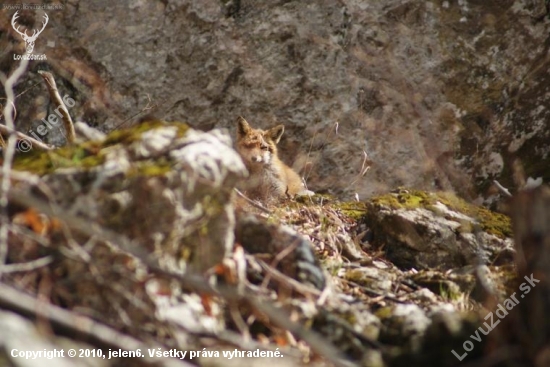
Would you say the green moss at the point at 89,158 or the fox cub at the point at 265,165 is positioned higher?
the fox cub at the point at 265,165

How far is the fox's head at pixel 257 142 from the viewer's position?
8.50 metres

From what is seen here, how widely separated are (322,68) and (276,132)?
2.70 feet

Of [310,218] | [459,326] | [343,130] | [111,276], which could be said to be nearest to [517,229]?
[459,326]

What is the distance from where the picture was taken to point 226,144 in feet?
13.2

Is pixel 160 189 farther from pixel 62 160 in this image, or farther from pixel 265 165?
pixel 265 165

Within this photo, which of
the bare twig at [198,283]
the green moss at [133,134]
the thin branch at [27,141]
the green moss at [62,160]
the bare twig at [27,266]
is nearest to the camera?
the bare twig at [198,283]

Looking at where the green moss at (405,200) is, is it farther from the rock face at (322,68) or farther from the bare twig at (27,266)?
the bare twig at (27,266)

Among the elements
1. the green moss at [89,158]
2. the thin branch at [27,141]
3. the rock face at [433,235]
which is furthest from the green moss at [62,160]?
the rock face at [433,235]

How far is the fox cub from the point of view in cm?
862

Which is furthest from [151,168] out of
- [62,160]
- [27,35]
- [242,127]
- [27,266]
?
[27,35]

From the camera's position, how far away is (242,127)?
28.2 feet

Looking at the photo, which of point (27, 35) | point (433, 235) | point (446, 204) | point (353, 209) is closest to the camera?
point (433, 235)

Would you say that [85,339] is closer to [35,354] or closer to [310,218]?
[35,354]

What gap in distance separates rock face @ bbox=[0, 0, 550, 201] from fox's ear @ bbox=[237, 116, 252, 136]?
4.4 inches
